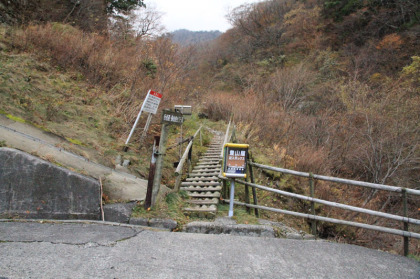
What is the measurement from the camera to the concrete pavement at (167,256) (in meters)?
2.89

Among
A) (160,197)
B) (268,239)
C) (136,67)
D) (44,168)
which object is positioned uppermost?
(136,67)

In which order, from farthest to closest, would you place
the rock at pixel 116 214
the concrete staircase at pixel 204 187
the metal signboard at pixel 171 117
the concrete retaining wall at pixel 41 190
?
the concrete staircase at pixel 204 187, the metal signboard at pixel 171 117, the rock at pixel 116 214, the concrete retaining wall at pixel 41 190

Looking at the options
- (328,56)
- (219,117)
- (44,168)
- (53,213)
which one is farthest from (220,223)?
(328,56)

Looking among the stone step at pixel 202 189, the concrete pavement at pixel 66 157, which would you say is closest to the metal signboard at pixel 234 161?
the stone step at pixel 202 189

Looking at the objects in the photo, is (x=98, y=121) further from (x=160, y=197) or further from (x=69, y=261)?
(x=69, y=261)

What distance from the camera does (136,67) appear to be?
37.6 ft

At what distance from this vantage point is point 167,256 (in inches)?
129

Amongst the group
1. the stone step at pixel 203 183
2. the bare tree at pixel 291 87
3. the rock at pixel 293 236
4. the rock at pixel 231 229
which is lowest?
the rock at pixel 293 236

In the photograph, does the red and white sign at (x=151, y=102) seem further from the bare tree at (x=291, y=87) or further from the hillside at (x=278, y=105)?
the bare tree at (x=291, y=87)

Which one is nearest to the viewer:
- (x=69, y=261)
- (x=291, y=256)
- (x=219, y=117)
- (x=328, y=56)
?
(x=69, y=261)

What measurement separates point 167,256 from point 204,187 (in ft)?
10.0

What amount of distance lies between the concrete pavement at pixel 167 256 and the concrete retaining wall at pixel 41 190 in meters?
0.23

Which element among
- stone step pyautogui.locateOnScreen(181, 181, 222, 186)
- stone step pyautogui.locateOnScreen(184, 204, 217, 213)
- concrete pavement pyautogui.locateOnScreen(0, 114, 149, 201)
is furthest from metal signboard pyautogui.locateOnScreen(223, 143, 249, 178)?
concrete pavement pyautogui.locateOnScreen(0, 114, 149, 201)

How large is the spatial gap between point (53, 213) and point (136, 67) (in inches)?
339
